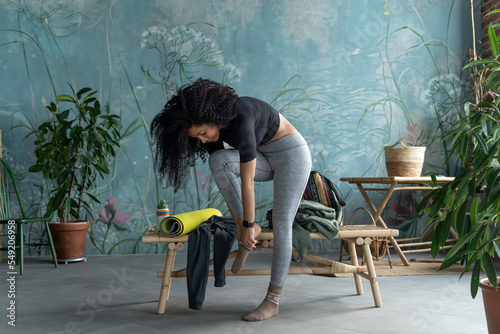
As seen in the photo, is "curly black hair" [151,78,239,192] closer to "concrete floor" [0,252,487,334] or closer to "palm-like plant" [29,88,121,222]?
"concrete floor" [0,252,487,334]

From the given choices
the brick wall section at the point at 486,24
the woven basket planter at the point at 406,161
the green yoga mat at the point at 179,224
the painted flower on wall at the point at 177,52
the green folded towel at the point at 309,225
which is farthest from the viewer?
the brick wall section at the point at 486,24

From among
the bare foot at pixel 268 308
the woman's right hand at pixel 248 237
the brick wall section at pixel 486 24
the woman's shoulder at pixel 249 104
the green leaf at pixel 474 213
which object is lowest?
the bare foot at pixel 268 308

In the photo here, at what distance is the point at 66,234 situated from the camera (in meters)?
3.95

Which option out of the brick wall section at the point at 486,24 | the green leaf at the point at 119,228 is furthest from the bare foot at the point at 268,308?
the brick wall section at the point at 486,24

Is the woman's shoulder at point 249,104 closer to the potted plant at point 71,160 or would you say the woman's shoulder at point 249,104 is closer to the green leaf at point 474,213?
the green leaf at point 474,213

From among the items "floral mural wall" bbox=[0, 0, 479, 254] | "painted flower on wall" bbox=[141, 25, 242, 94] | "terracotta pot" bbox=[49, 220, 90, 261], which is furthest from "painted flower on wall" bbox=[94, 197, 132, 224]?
"painted flower on wall" bbox=[141, 25, 242, 94]

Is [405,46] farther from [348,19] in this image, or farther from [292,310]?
[292,310]

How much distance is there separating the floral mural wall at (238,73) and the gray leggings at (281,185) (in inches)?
85.4

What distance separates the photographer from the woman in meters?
2.08

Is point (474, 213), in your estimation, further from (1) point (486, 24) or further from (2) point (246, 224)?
(1) point (486, 24)

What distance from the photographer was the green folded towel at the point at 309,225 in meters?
2.45

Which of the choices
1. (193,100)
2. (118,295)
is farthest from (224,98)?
(118,295)

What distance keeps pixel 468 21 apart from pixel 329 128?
5.78ft

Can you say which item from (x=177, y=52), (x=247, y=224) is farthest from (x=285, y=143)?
(x=177, y=52)
